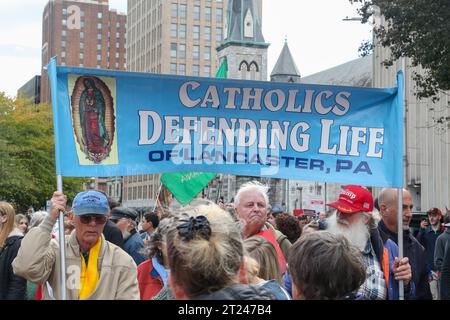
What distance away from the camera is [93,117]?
563 centimetres

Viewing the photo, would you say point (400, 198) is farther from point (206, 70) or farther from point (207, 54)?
point (207, 54)

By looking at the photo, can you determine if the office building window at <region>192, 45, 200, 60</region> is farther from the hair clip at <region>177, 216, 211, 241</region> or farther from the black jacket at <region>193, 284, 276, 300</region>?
the black jacket at <region>193, 284, 276, 300</region>

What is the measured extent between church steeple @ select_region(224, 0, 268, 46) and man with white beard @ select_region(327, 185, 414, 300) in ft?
440

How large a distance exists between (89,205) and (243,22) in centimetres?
13885

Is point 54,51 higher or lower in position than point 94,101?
higher

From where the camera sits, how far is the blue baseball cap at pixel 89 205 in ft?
17.3

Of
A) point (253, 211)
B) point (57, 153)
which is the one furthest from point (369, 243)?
point (57, 153)

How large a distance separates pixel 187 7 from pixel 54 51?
132 feet

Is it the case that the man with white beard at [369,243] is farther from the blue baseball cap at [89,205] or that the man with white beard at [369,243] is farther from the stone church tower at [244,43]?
the stone church tower at [244,43]

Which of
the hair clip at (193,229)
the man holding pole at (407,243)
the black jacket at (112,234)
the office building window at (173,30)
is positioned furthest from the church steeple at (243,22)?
the hair clip at (193,229)

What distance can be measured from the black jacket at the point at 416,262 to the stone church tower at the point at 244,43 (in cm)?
13161
